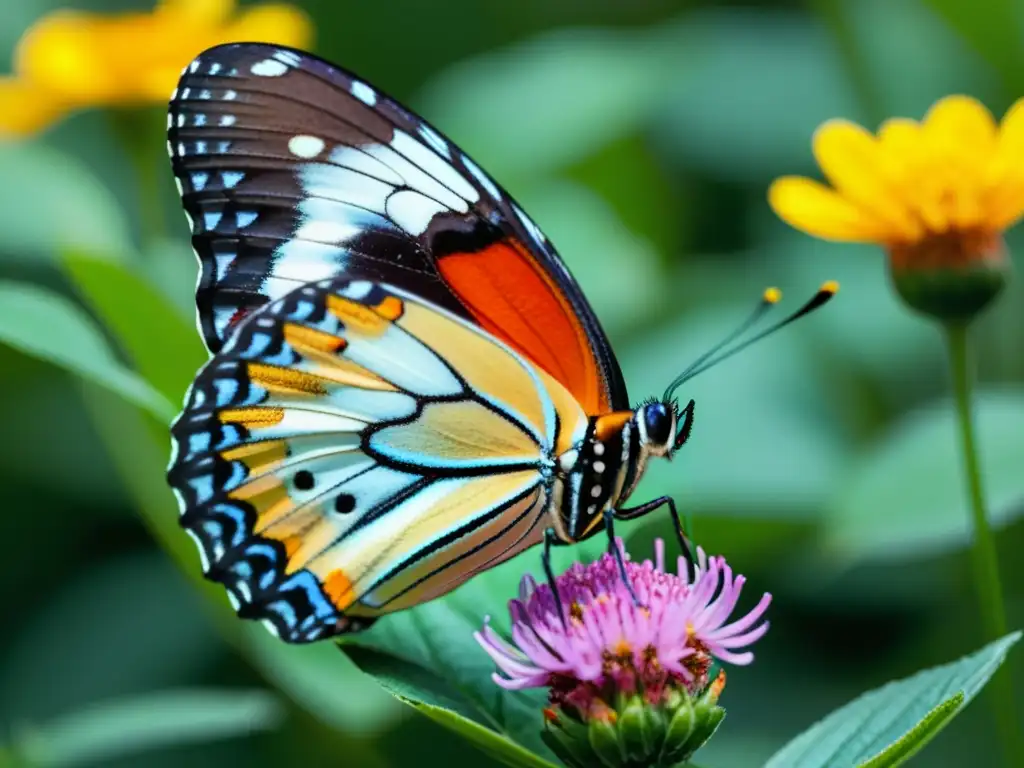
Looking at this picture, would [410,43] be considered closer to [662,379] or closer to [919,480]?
[662,379]

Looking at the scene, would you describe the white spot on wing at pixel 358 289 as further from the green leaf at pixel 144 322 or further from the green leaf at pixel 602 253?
the green leaf at pixel 602 253

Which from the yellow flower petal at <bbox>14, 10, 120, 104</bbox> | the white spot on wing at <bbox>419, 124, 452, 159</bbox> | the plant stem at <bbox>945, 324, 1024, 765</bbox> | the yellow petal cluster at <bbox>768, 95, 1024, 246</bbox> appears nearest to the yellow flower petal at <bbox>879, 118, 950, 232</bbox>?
the yellow petal cluster at <bbox>768, 95, 1024, 246</bbox>

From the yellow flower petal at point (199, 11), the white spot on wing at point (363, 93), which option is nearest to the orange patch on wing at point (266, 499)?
the white spot on wing at point (363, 93)

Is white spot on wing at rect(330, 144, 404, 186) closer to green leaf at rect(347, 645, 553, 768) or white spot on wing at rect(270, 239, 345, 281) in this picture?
white spot on wing at rect(270, 239, 345, 281)

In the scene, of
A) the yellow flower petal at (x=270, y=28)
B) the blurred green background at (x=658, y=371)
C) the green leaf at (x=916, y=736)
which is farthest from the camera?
the yellow flower petal at (x=270, y=28)

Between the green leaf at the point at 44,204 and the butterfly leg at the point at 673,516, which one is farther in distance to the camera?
the green leaf at the point at 44,204

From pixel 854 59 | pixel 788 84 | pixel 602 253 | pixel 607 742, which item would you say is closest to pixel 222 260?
pixel 607 742

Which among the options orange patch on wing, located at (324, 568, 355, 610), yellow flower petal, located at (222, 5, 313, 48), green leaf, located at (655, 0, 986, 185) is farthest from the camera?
green leaf, located at (655, 0, 986, 185)
